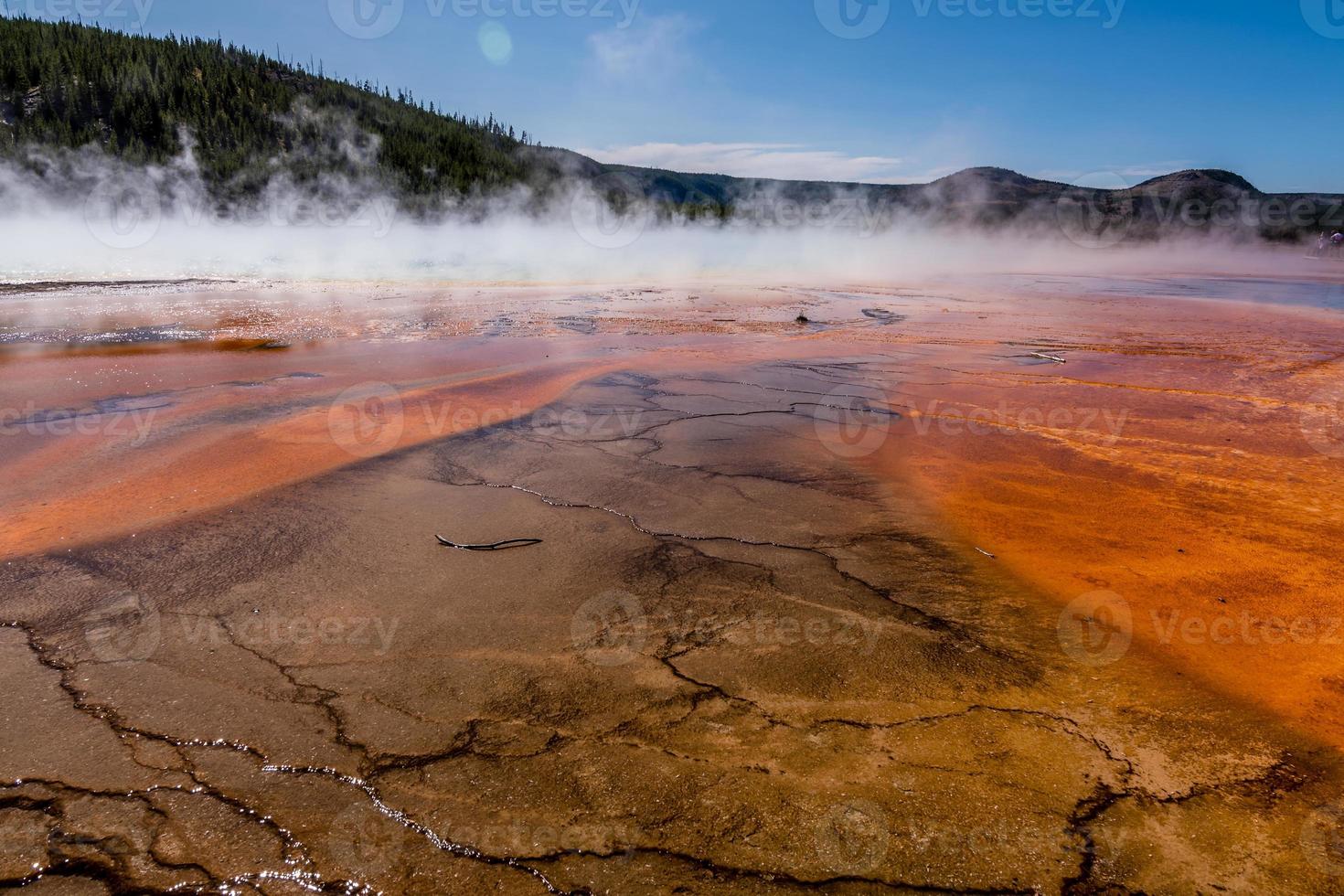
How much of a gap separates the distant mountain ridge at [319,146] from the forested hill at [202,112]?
0.11m

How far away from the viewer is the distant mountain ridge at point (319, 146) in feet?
131

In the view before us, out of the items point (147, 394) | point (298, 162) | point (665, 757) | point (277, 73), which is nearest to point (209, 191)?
point (298, 162)

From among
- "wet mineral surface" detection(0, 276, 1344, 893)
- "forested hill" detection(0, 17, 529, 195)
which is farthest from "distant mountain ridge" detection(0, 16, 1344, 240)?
"wet mineral surface" detection(0, 276, 1344, 893)

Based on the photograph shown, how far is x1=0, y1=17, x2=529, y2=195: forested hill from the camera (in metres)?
40.0

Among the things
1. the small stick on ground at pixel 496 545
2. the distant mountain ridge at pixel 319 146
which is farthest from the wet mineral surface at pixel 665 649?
the distant mountain ridge at pixel 319 146

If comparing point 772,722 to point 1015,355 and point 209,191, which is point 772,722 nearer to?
point 1015,355

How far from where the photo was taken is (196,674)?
7.20 ft

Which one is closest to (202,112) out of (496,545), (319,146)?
(319,146)

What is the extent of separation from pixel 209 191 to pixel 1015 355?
1676 inches

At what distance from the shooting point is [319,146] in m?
48.5

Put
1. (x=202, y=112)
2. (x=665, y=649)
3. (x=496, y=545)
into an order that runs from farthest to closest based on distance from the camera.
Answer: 1. (x=202, y=112)
2. (x=496, y=545)
3. (x=665, y=649)

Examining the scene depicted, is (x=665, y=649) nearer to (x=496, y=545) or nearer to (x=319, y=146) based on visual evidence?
(x=496, y=545)

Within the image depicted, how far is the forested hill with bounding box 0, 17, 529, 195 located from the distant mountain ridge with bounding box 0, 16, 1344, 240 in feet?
0.36

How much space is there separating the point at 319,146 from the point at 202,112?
22.4ft
